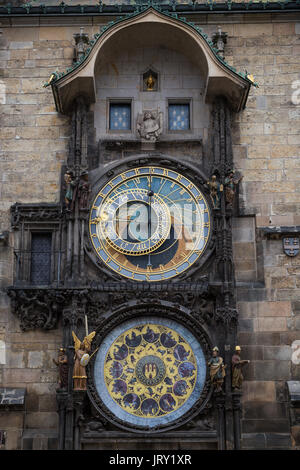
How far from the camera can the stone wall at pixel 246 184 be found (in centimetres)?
1415

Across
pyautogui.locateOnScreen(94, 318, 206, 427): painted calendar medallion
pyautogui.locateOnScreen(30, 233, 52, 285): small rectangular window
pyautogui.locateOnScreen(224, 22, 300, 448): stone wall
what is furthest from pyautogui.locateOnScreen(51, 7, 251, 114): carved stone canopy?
pyautogui.locateOnScreen(94, 318, 206, 427): painted calendar medallion

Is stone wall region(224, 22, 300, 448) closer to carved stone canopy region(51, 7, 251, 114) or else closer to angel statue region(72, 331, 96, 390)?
carved stone canopy region(51, 7, 251, 114)

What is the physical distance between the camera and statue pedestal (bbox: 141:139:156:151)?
50.7 feet

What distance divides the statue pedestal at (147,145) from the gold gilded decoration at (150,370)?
295 centimetres

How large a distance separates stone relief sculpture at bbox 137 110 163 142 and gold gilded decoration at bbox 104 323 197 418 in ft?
10.3

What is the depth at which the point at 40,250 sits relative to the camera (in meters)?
15.1

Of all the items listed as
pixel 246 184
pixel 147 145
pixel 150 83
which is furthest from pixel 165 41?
pixel 246 184

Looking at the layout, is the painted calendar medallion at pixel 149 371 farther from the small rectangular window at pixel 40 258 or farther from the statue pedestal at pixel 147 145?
the statue pedestal at pixel 147 145

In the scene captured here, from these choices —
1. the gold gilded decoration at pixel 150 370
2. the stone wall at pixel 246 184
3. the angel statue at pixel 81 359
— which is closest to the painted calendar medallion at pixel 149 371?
the gold gilded decoration at pixel 150 370

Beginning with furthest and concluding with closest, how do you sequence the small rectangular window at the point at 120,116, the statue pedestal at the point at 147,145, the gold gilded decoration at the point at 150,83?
the gold gilded decoration at the point at 150,83
the small rectangular window at the point at 120,116
the statue pedestal at the point at 147,145

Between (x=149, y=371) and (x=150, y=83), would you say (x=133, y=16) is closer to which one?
(x=150, y=83)

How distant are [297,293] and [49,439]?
14.2 feet

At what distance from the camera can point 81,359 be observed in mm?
13828

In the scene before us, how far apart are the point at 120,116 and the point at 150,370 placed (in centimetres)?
432
